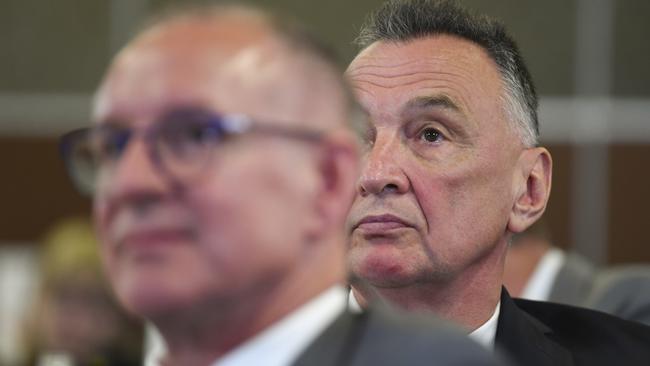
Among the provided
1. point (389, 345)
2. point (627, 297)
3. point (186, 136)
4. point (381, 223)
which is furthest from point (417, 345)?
point (627, 297)

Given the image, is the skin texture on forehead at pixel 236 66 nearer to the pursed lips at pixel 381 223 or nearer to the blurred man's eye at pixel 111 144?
the blurred man's eye at pixel 111 144

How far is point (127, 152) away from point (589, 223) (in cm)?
492

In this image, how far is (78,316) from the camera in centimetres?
374

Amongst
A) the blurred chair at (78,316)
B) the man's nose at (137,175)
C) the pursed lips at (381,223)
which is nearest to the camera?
the man's nose at (137,175)

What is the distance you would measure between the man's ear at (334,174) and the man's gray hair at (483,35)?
101 cm

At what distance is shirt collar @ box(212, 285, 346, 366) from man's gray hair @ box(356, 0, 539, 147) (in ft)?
3.40

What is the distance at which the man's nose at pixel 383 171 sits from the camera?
2045 millimetres

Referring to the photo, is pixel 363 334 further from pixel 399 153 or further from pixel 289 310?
pixel 399 153

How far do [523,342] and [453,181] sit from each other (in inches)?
12.0

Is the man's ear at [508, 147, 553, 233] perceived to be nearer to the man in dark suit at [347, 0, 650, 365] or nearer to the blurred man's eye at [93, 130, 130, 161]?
the man in dark suit at [347, 0, 650, 365]

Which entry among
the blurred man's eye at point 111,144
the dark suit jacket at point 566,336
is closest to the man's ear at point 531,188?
the dark suit jacket at point 566,336

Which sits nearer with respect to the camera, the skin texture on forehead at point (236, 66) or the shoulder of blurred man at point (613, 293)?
the skin texture on forehead at point (236, 66)

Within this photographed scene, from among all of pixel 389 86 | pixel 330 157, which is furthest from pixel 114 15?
pixel 330 157

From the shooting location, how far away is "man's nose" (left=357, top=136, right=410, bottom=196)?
2045 mm
